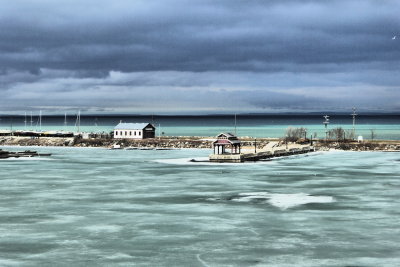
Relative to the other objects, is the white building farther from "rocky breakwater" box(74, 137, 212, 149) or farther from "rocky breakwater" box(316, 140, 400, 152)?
"rocky breakwater" box(316, 140, 400, 152)

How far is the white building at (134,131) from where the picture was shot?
168 meters

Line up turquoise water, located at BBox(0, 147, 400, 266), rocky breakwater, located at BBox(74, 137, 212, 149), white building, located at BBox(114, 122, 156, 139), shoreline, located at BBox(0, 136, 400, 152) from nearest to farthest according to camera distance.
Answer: turquoise water, located at BBox(0, 147, 400, 266) → shoreline, located at BBox(0, 136, 400, 152) → rocky breakwater, located at BBox(74, 137, 212, 149) → white building, located at BBox(114, 122, 156, 139)

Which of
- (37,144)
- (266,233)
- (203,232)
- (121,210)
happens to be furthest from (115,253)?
(37,144)

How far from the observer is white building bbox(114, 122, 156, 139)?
16850cm

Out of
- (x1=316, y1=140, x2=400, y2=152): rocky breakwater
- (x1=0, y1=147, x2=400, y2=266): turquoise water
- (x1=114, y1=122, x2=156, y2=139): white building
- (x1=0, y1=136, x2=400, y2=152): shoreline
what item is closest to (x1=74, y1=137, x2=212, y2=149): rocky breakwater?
(x1=0, y1=136, x2=400, y2=152): shoreline

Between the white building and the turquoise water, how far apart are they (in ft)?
342

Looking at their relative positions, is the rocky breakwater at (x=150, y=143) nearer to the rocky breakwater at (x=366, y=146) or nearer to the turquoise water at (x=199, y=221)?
the rocky breakwater at (x=366, y=146)

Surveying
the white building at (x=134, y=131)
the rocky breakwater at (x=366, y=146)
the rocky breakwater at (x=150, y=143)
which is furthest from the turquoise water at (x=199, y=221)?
the white building at (x=134, y=131)

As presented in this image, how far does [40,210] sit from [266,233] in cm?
1626

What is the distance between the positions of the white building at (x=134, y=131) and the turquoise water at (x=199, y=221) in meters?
104

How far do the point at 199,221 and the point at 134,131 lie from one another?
135 m

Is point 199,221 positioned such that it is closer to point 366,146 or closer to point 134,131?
point 366,146

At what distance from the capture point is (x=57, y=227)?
33.5 meters

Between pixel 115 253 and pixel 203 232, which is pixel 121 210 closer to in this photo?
pixel 203 232
